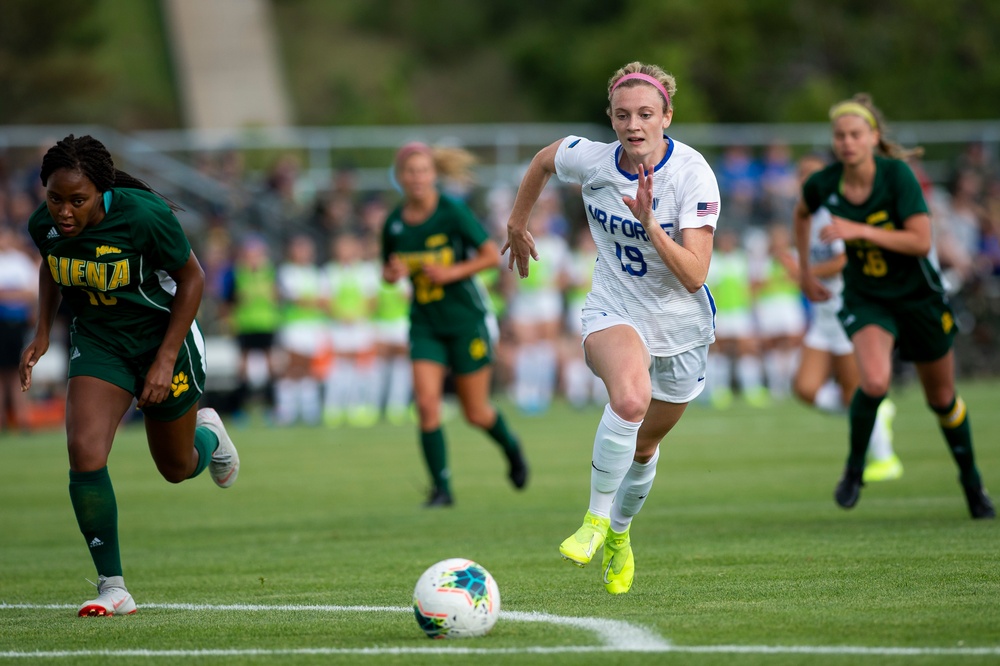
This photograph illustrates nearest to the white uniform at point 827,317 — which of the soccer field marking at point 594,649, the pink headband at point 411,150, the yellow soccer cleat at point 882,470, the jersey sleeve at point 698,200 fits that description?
the yellow soccer cleat at point 882,470

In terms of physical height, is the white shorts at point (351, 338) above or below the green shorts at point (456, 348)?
above

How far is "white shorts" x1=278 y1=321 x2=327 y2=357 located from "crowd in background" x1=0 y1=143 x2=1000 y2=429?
0.02 meters

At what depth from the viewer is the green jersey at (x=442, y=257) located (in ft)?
35.9

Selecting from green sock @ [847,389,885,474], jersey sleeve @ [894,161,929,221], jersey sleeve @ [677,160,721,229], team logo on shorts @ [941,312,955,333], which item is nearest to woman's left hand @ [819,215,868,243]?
jersey sleeve @ [894,161,929,221]

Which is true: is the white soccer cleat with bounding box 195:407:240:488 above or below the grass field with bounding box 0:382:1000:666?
above

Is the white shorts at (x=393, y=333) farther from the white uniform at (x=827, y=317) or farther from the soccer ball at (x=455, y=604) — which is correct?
the soccer ball at (x=455, y=604)

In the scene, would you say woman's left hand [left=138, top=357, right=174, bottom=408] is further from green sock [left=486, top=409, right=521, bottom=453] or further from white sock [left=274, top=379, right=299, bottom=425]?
white sock [left=274, top=379, right=299, bottom=425]

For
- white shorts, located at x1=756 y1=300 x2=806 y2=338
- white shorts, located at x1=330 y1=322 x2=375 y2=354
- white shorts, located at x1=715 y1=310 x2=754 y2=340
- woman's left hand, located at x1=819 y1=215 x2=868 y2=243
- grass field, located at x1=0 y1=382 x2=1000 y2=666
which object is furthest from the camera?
white shorts, located at x1=715 y1=310 x2=754 y2=340

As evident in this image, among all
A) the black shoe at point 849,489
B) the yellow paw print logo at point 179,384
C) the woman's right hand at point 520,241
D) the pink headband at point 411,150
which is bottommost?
the black shoe at point 849,489

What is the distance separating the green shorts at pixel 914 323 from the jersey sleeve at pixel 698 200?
2.63 m

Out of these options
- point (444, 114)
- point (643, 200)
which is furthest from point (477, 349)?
point (444, 114)

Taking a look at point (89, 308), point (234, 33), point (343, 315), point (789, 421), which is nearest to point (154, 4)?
point (234, 33)

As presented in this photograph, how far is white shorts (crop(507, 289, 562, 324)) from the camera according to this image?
22.5 m

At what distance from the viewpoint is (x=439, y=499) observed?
10.8m
